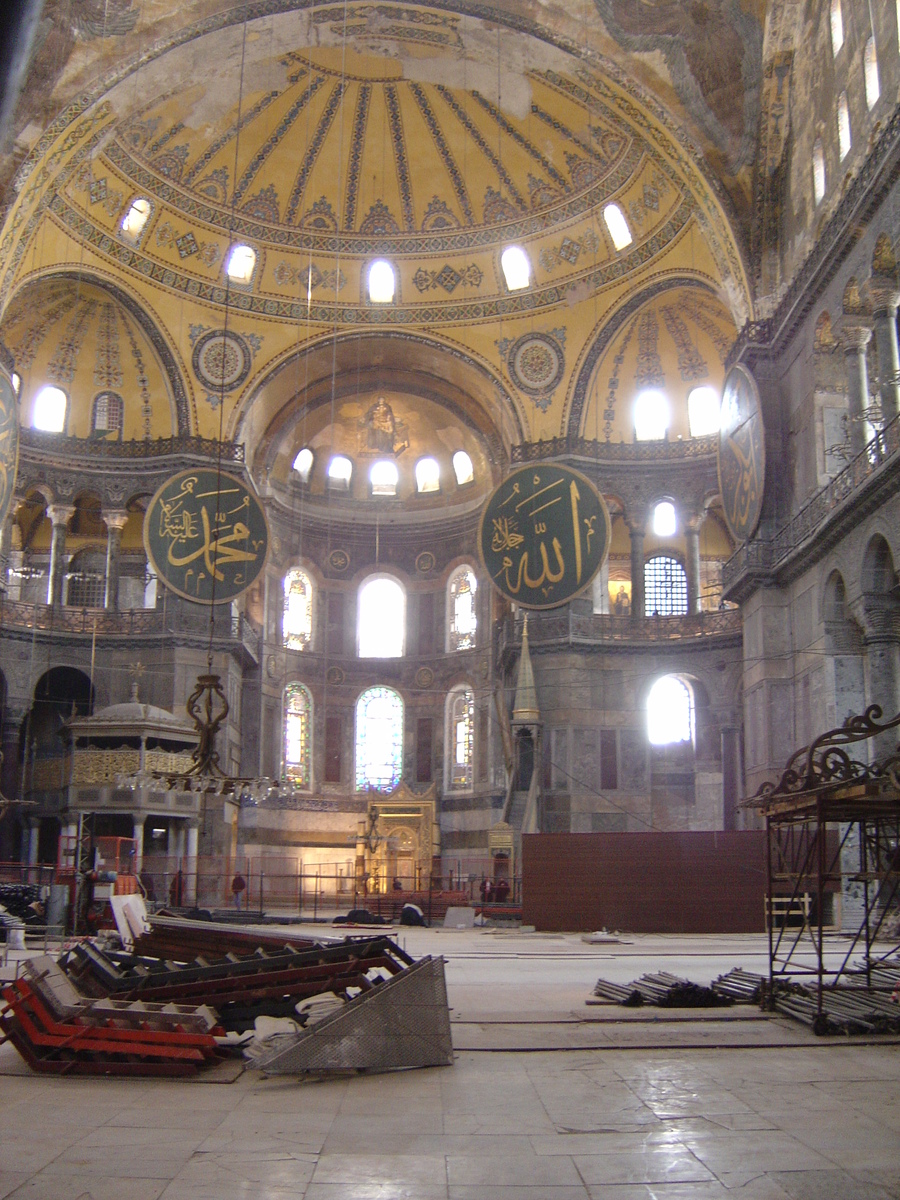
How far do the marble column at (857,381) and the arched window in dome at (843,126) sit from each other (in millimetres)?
2646

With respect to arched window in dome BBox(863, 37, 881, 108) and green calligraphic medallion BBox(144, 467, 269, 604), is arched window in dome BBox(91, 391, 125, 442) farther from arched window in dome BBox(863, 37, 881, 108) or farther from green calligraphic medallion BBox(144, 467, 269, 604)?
arched window in dome BBox(863, 37, 881, 108)

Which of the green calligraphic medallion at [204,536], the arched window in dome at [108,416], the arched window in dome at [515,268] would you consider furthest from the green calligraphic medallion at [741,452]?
the arched window in dome at [108,416]

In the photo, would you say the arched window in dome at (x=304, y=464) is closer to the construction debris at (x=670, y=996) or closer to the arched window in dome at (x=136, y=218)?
the arched window in dome at (x=136, y=218)

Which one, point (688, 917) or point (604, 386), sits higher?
point (604, 386)

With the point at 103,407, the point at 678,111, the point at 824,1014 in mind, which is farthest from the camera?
the point at 103,407

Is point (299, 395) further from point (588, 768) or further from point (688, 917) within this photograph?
point (688, 917)

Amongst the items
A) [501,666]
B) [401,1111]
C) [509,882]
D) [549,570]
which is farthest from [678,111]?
[401,1111]

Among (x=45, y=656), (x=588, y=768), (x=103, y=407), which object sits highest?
(x=103, y=407)

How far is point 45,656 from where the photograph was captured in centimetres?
2567

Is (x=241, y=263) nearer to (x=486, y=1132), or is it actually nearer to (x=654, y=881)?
(x=654, y=881)

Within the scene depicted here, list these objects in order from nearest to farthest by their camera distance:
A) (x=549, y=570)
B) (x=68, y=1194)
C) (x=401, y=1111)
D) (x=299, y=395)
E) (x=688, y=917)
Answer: (x=68, y=1194) < (x=401, y=1111) < (x=549, y=570) < (x=688, y=917) < (x=299, y=395)

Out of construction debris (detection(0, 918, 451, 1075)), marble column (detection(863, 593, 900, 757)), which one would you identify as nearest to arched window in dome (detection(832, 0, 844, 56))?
marble column (detection(863, 593, 900, 757))

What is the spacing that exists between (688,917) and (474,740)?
11.3m

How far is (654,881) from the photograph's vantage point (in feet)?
64.3
